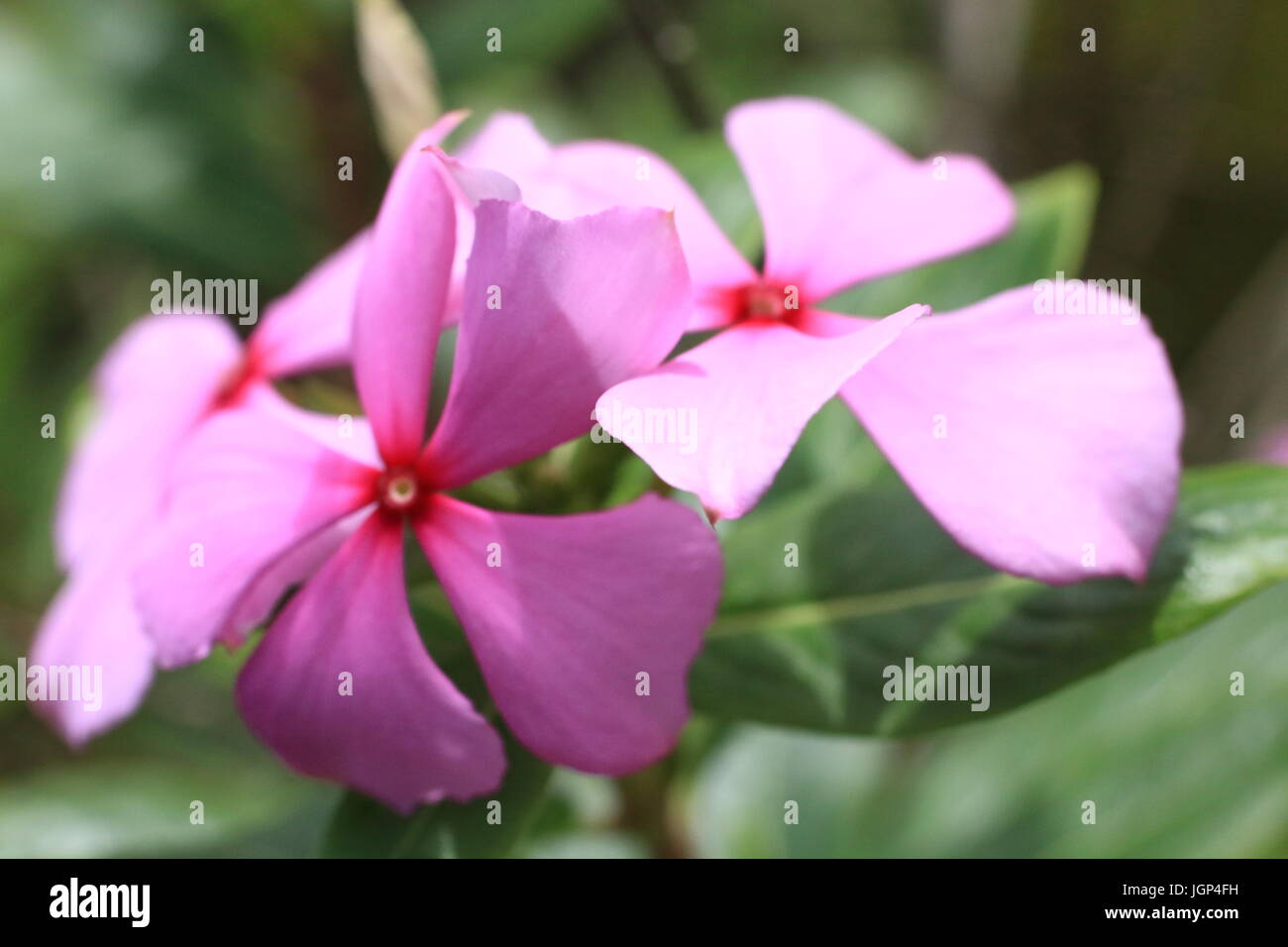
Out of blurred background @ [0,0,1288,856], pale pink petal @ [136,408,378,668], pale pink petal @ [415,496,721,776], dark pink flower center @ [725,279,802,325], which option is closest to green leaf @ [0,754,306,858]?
blurred background @ [0,0,1288,856]

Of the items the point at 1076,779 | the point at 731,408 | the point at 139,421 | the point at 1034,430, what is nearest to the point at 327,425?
the point at 139,421

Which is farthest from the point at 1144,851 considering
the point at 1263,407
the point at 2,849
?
the point at 2,849

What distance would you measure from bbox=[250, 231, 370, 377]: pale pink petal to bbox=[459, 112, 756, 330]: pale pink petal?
0.16 meters

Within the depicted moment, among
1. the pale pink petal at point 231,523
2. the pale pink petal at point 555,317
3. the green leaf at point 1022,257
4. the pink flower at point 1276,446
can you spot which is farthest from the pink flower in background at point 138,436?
the pink flower at point 1276,446

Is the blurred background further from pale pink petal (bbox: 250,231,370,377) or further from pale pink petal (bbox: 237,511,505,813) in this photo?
pale pink petal (bbox: 237,511,505,813)

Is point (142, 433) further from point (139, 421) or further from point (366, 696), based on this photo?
point (366, 696)

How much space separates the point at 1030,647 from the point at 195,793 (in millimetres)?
1153

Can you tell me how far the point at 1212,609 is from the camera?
2.29ft

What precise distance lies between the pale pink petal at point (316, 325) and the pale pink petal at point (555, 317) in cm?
27

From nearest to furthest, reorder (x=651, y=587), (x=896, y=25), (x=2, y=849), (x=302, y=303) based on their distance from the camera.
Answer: (x=651, y=587) → (x=302, y=303) → (x=2, y=849) → (x=896, y=25)

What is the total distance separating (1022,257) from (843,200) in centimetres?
44

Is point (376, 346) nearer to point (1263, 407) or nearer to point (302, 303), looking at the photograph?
point (302, 303)

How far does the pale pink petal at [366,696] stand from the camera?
0.66 meters

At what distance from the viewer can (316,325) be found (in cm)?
93
